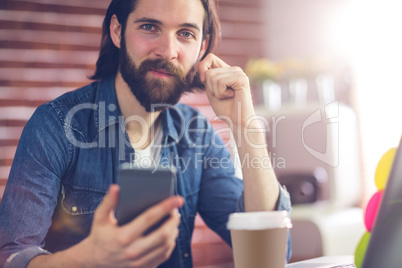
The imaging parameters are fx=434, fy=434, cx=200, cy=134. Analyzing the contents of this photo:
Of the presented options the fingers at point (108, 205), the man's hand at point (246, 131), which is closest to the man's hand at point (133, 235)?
the fingers at point (108, 205)

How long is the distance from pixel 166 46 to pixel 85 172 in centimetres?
36

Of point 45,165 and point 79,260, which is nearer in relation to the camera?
point 79,260

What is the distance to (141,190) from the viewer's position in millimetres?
564

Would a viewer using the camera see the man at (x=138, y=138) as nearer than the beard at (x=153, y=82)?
Yes

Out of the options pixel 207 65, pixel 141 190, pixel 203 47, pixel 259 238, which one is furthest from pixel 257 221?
pixel 203 47

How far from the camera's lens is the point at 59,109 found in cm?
106

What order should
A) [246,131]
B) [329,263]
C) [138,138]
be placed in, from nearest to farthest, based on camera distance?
1. [329,263]
2. [246,131]
3. [138,138]

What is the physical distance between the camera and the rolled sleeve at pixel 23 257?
73cm

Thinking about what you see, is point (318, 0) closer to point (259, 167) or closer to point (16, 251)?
point (259, 167)

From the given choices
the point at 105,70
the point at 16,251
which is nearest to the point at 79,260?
the point at 16,251

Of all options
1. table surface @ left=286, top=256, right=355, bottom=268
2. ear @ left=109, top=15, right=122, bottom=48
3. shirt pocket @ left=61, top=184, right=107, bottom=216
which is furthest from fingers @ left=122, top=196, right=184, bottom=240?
ear @ left=109, top=15, right=122, bottom=48

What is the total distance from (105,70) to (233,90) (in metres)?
0.45

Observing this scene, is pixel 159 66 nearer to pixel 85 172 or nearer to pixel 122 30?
pixel 122 30

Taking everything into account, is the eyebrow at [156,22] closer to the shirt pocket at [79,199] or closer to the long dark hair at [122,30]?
the long dark hair at [122,30]
